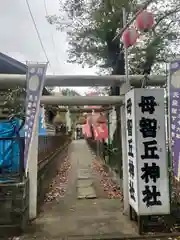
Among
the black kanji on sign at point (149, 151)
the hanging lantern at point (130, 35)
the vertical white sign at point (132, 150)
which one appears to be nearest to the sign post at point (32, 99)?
the hanging lantern at point (130, 35)

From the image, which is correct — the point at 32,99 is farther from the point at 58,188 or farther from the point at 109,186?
the point at 109,186

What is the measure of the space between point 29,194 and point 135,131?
11.8 ft

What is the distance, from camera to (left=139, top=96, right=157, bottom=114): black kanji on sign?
671 cm

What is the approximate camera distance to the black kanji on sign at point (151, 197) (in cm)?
658

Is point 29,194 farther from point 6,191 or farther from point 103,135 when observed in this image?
point 103,135

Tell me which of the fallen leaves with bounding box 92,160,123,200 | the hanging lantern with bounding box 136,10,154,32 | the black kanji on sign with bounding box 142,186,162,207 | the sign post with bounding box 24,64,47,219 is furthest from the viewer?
the fallen leaves with bounding box 92,160,123,200

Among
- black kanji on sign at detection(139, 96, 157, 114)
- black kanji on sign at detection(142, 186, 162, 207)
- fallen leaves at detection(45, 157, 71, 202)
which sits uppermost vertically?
black kanji on sign at detection(139, 96, 157, 114)

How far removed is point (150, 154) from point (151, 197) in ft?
3.44

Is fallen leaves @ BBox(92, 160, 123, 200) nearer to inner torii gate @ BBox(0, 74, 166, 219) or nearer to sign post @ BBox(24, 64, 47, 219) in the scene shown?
inner torii gate @ BBox(0, 74, 166, 219)

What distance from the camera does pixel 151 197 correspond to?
21.6ft

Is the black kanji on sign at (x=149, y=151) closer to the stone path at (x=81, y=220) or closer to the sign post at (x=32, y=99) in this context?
the stone path at (x=81, y=220)

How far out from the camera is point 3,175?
7.35 metres

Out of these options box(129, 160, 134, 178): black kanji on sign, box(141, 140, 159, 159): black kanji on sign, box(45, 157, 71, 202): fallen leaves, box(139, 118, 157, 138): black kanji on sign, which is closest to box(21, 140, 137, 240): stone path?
box(45, 157, 71, 202): fallen leaves

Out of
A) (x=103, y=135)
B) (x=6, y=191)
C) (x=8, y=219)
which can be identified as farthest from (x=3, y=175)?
(x=103, y=135)
